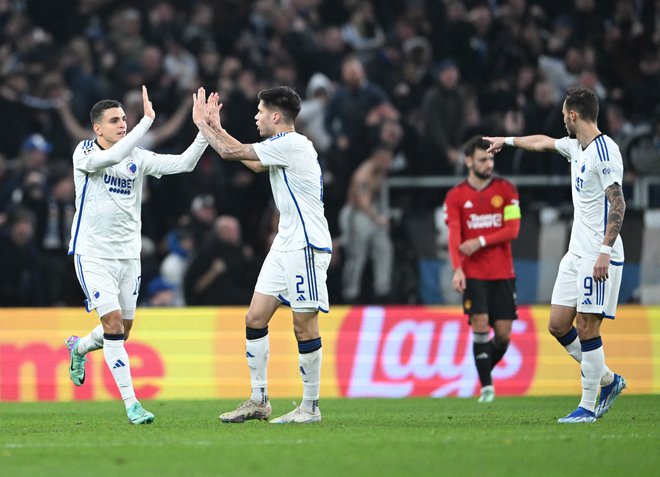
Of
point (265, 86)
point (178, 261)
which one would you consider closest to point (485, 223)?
point (178, 261)

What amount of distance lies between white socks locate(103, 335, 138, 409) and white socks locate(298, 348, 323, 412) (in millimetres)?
1310

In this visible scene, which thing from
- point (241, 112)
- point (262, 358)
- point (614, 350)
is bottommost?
point (614, 350)

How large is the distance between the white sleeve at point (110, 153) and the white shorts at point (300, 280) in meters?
1.38

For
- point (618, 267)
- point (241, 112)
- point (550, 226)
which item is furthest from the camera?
point (241, 112)

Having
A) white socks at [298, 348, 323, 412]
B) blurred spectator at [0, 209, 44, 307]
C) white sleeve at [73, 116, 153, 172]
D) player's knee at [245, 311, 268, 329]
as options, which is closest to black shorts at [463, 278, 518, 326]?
white socks at [298, 348, 323, 412]

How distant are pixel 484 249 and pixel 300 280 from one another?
3.82m

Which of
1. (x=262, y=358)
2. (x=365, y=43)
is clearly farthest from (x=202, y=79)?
(x=262, y=358)

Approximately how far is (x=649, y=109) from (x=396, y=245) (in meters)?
4.56

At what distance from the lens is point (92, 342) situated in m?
9.80

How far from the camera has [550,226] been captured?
51.1ft

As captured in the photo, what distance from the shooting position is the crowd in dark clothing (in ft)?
54.4

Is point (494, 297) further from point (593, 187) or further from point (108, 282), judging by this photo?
point (108, 282)

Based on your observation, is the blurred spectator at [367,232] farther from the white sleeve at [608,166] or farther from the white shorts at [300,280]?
the white sleeve at [608,166]

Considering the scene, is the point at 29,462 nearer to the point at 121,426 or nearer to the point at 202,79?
the point at 121,426
